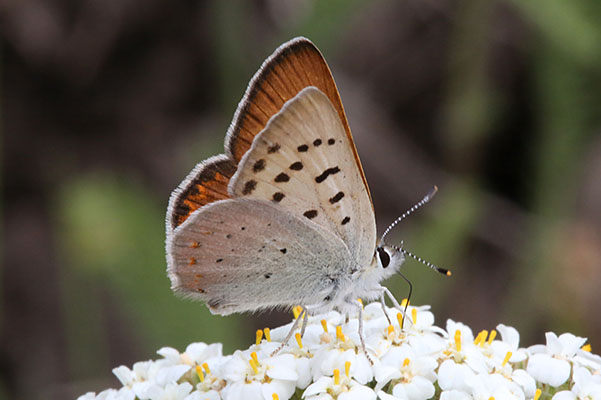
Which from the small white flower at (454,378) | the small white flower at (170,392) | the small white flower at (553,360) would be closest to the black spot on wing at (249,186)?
the small white flower at (170,392)

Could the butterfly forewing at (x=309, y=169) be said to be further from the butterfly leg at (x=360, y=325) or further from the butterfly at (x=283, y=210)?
the butterfly leg at (x=360, y=325)

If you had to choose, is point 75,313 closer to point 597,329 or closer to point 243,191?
point 243,191

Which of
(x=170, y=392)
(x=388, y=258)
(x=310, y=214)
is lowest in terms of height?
(x=170, y=392)

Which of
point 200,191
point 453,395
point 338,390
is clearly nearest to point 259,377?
point 338,390

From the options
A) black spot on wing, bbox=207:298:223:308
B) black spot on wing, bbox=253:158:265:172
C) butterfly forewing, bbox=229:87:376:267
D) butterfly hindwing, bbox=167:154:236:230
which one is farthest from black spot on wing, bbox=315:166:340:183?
black spot on wing, bbox=207:298:223:308

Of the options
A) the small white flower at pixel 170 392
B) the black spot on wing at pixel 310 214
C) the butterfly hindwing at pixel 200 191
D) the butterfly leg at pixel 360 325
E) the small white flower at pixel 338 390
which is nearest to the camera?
the small white flower at pixel 338 390

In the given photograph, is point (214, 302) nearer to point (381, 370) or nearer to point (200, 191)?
point (200, 191)

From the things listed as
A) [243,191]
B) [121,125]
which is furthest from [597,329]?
[121,125]
